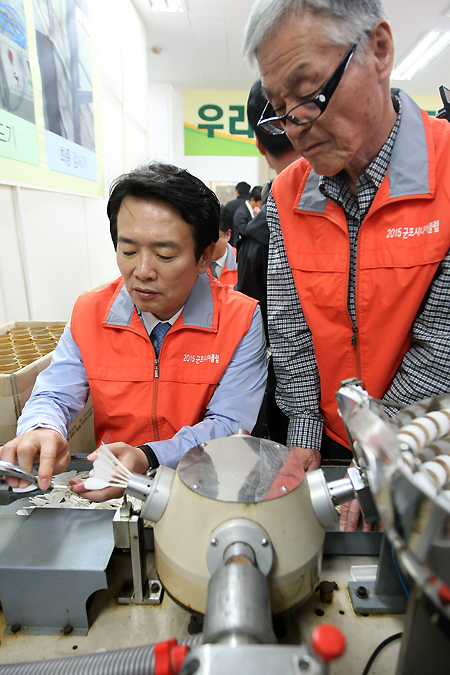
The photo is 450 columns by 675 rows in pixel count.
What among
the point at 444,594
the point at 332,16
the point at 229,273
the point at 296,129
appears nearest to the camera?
the point at 444,594

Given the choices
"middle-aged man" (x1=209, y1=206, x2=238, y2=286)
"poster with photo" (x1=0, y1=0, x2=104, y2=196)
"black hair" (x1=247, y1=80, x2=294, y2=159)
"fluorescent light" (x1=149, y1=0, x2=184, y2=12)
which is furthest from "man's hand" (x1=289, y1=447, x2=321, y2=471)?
"fluorescent light" (x1=149, y1=0, x2=184, y2=12)

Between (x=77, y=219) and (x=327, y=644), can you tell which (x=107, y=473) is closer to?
(x=327, y=644)

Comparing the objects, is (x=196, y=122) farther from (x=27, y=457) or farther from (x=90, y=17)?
(x=27, y=457)

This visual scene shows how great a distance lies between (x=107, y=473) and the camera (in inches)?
25.3

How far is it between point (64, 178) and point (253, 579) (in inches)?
103

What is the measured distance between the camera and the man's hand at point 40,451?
855mm

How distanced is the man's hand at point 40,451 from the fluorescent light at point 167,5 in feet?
18.0

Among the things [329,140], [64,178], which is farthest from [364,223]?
[64,178]

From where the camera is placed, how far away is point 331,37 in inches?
30.8

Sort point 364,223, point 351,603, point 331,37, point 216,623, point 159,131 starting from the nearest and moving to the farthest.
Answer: point 216,623 < point 351,603 < point 331,37 < point 364,223 < point 159,131

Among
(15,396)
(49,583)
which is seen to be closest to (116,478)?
(49,583)

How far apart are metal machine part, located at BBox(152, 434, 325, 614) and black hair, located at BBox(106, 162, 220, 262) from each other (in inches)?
29.4

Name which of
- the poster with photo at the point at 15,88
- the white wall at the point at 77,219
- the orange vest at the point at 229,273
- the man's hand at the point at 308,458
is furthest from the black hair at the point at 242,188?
the man's hand at the point at 308,458

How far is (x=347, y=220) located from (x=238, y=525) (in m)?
0.84
